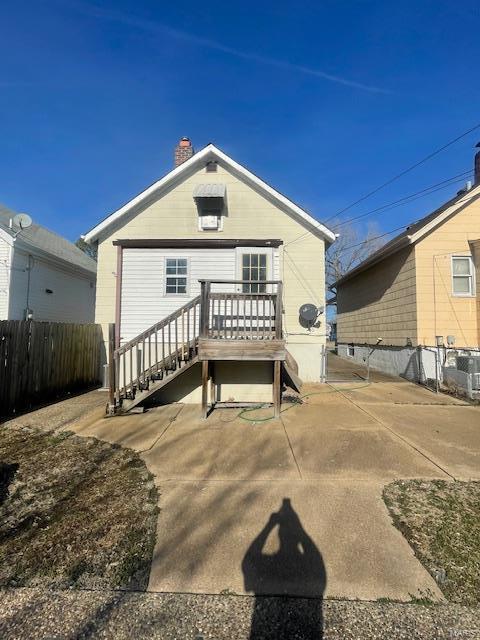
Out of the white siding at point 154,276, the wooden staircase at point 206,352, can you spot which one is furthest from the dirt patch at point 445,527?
the white siding at point 154,276

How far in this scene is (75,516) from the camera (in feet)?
10.7

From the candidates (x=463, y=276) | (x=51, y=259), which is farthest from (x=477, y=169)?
(x=51, y=259)

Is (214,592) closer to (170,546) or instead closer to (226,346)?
(170,546)

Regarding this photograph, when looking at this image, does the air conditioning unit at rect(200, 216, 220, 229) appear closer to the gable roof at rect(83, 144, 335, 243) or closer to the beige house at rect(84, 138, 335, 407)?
the beige house at rect(84, 138, 335, 407)

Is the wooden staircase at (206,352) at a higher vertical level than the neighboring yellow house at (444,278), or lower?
lower

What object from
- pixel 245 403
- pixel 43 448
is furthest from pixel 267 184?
pixel 43 448

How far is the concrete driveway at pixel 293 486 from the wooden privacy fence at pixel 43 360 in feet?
6.25

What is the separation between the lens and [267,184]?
31.0ft

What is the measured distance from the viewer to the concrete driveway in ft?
8.18

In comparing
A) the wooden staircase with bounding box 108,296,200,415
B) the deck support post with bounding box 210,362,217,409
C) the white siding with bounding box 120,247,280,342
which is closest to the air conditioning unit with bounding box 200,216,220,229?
the white siding with bounding box 120,247,280,342

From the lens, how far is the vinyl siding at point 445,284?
409 inches

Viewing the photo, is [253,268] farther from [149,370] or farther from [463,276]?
[463,276]

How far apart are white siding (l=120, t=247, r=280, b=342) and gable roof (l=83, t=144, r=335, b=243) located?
54.0 inches

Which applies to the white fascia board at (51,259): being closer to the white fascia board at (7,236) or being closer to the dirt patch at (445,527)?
the white fascia board at (7,236)
